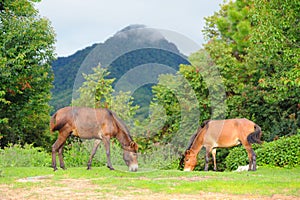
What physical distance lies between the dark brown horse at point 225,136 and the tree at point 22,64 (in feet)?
32.5

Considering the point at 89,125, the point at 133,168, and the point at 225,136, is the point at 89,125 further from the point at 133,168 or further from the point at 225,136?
the point at 225,136

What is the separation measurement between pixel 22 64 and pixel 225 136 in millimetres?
11561

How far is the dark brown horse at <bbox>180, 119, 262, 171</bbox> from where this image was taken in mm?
13000

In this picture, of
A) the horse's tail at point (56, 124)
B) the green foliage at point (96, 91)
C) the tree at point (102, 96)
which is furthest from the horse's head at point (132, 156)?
the green foliage at point (96, 91)

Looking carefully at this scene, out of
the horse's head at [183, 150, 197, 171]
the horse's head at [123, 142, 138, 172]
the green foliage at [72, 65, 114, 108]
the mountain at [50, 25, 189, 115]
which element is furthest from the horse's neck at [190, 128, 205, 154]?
the green foliage at [72, 65, 114, 108]

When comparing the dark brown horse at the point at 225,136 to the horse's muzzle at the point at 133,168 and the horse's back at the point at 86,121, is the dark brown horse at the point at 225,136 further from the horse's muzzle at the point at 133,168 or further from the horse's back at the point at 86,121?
the horse's back at the point at 86,121

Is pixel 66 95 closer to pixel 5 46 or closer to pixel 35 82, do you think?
pixel 35 82

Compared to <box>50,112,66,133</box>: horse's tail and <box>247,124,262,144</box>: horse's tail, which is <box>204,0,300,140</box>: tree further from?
<box>50,112,66,133</box>: horse's tail

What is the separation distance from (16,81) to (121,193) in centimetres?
1470

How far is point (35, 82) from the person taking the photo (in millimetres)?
22938

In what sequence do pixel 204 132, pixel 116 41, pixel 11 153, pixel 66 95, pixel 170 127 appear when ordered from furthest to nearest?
pixel 66 95 → pixel 170 127 → pixel 116 41 → pixel 11 153 → pixel 204 132

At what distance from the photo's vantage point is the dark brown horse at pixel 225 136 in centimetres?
1300

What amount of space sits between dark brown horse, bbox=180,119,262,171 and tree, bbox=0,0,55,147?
9919 mm

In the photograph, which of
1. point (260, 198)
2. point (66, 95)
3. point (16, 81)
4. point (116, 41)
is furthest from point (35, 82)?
point (260, 198)
